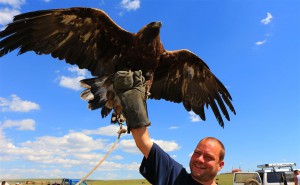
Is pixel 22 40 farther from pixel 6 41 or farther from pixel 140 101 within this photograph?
pixel 140 101

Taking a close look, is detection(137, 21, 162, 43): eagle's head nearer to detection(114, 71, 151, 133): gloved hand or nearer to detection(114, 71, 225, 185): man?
detection(114, 71, 151, 133): gloved hand

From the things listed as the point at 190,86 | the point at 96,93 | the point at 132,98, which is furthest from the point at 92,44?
the point at 132,98

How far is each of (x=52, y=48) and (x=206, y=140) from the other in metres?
4.33

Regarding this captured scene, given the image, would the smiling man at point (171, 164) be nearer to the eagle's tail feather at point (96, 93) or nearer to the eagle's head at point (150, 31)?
the eagle's tail feather at point (96, 93)

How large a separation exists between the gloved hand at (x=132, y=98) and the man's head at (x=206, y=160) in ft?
1.40

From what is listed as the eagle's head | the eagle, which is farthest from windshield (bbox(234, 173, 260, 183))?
the eagle's head

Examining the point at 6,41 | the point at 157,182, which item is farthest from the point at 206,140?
the point at 6,41

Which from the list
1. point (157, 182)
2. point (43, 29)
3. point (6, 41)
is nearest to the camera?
point (157, 182)

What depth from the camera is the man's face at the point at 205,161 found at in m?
2.35

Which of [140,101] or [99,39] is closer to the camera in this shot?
[140,101]

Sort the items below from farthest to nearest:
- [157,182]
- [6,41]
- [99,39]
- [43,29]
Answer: [99,39]
[43,29]
[6,41]
[157,182]

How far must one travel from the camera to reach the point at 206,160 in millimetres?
2361

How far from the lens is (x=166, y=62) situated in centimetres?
726

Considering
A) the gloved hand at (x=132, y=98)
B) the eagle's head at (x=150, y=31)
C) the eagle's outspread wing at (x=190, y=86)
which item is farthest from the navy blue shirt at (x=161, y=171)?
the eagle's outspread wing at (x=190, y=86)
